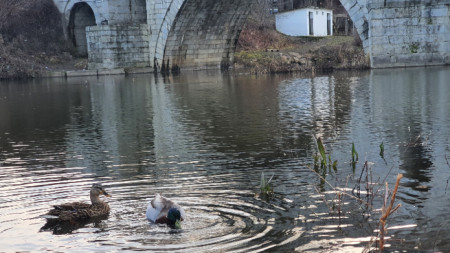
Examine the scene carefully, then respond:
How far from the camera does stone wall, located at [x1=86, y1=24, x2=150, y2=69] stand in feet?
114

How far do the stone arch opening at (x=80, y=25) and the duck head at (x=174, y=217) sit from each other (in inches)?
1449

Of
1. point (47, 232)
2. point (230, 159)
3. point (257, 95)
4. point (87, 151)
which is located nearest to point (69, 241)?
point (47, 232)

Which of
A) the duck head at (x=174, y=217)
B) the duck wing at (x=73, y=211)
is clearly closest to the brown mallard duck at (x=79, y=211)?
the duck wing at (x=73, y=211)

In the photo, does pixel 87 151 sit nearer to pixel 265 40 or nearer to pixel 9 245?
pixel 9 245

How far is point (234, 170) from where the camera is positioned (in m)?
7.88

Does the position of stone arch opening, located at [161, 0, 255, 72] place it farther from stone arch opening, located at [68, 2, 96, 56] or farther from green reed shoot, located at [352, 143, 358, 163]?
green reed shoot, located at [352, 143, 358, 163]

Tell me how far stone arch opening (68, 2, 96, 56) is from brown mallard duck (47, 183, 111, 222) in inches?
1424

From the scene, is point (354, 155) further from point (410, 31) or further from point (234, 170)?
point (410, 31)

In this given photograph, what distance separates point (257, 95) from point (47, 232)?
494 inches

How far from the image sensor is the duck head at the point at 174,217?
218 inches

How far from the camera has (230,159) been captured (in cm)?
864

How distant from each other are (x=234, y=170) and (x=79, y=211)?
2365 mm

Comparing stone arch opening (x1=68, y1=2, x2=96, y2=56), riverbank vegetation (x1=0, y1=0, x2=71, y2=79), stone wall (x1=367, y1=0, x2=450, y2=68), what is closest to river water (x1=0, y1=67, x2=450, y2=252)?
stone wall (x1=367, y1=0, x2=450, y2=68)

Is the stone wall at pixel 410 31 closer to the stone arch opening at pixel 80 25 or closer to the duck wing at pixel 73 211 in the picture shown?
the stone arch opening at pixel 80 25
